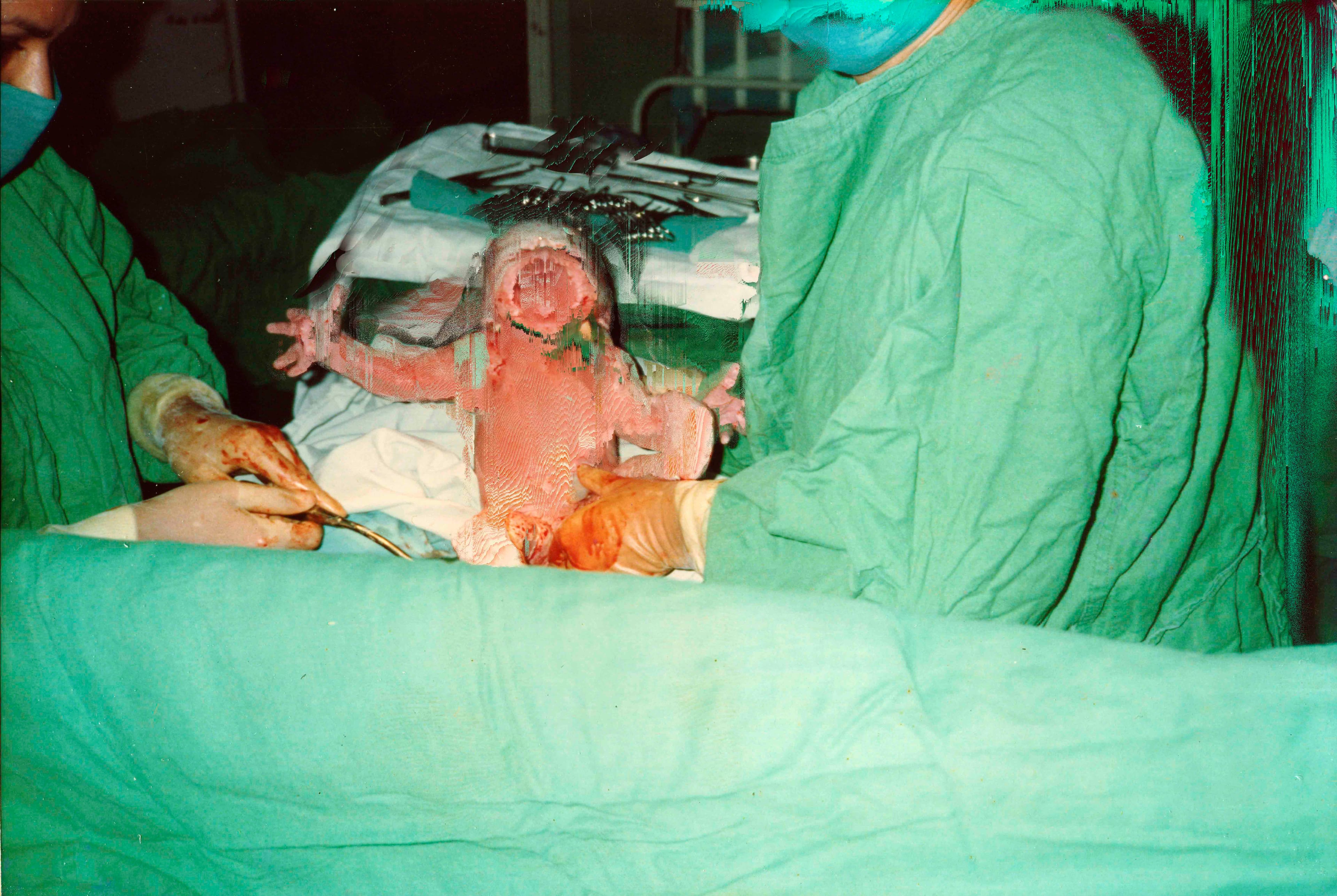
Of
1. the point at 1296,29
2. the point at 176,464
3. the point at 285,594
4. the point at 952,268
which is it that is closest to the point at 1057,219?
the point at 952,268

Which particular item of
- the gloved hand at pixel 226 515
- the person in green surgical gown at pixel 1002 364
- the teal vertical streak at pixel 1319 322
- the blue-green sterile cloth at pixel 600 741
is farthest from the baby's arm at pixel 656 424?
the teal vertical streak at pixel 1319 322

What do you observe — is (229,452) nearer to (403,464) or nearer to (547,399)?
(403,464)

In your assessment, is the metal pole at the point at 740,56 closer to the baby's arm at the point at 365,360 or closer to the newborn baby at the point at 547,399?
the newborn baby at the point at 547,399

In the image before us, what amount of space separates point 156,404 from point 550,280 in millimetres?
602

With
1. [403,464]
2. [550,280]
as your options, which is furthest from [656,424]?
[403,464]

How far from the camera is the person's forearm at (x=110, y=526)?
880 millimetres

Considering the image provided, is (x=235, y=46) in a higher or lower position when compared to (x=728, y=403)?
higher

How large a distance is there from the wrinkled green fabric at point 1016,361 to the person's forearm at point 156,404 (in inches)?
31.8

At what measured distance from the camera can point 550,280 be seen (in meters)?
0.94

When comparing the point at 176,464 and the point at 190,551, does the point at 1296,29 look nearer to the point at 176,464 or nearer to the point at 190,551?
the point at 190,551

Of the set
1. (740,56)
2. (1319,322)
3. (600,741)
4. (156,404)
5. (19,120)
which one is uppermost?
(740,56)

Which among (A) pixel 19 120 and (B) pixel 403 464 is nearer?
(A) pixel 19 120

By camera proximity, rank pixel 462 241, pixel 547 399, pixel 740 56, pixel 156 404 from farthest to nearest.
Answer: pixel 462 241 < pixel 740 56 < pixel 156 404 < pixel 547 399

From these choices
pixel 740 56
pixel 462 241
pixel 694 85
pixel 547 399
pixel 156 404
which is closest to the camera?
pixel 547 399
